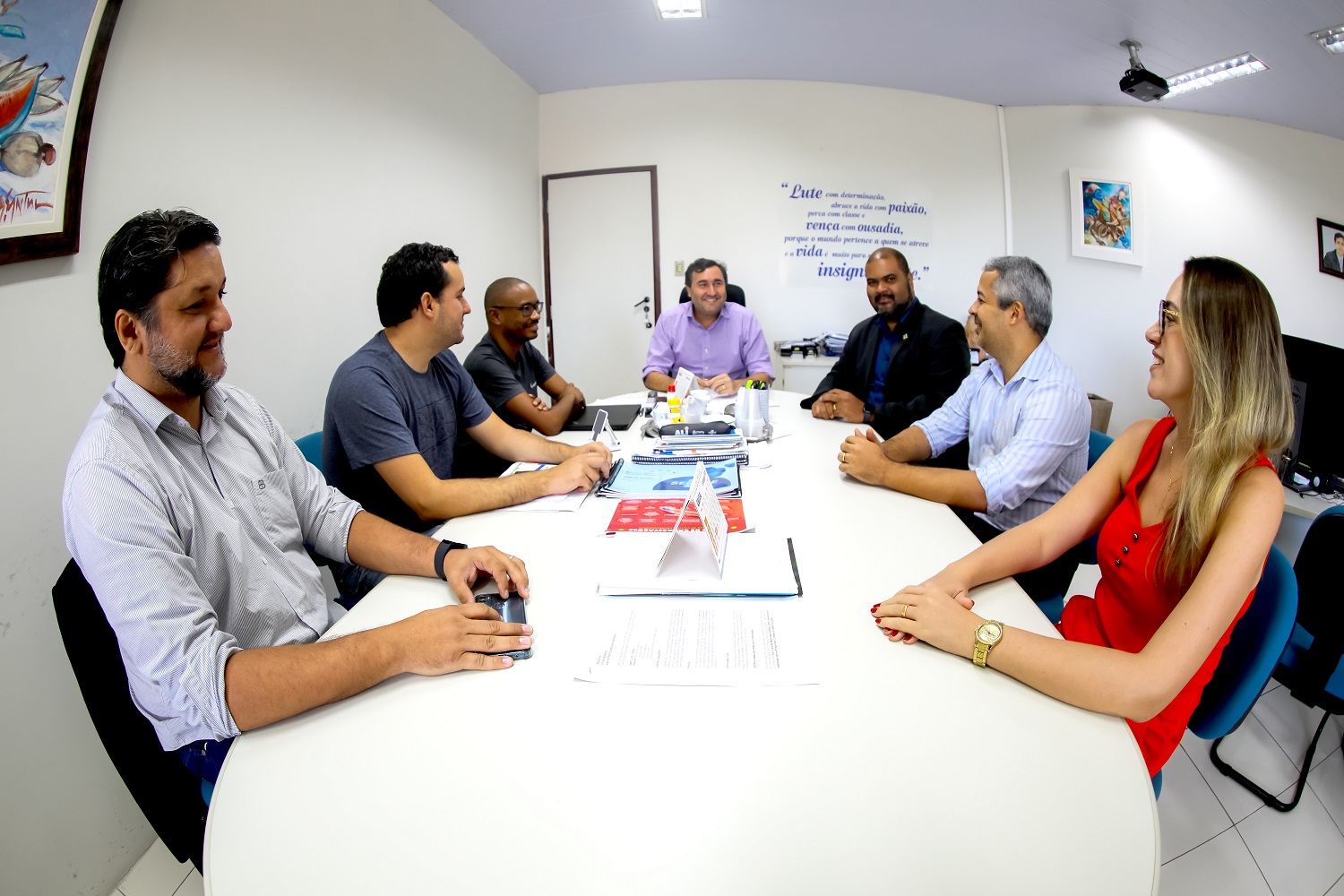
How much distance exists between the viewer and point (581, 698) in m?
0.86

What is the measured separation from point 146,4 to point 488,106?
2638 mm

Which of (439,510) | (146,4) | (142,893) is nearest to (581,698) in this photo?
(439,510)

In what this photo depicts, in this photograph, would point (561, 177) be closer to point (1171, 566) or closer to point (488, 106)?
point (488, 106)

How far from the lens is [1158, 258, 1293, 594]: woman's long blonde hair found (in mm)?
967

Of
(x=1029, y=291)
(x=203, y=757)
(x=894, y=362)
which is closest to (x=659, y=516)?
(x=203, y=757)

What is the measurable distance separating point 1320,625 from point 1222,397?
1043 millimetres

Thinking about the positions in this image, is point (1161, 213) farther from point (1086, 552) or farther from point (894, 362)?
point (1086, 552)

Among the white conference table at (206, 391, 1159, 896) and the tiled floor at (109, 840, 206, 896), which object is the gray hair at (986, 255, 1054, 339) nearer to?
the white conference table at (206, 391, 1159, 896)

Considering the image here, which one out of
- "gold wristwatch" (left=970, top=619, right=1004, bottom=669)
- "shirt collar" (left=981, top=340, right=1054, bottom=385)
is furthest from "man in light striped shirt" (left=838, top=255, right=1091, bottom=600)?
"gold wristwatch" (left=970, top=619, right=1004, bottom=669)

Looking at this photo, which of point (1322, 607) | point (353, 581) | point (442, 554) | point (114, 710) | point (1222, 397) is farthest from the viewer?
point (353, 581)

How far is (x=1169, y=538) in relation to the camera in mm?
1050

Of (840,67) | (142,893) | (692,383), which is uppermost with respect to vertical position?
(840,67)

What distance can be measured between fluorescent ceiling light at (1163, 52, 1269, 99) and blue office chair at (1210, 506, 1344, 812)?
123 inches

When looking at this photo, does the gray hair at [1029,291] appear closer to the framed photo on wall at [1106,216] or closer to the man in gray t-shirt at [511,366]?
the man in gray t-shirt at [511,366]
